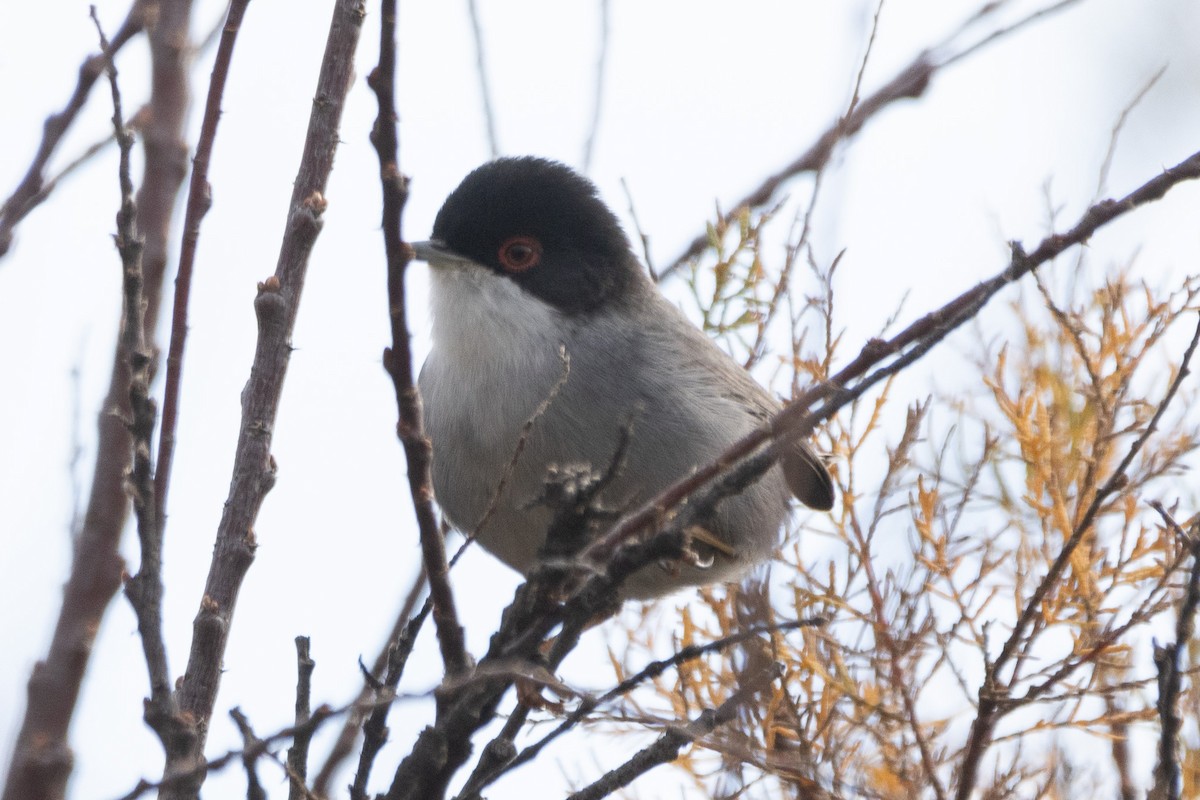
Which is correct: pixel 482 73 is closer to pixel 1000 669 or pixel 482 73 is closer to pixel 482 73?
pixel 482 73

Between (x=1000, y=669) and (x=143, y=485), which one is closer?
(x=143, y=485)

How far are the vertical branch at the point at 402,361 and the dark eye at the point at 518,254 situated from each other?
92.0 inches

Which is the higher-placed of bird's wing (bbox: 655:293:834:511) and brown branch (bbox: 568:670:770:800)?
bird's wing (bbox: 655:293:834:511)

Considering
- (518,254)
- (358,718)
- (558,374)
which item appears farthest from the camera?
(518,254)

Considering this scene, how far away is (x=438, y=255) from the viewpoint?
183 inches

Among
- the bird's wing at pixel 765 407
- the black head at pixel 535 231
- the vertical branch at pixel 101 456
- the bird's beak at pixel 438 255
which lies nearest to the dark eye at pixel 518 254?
the black head at pixel 535 231

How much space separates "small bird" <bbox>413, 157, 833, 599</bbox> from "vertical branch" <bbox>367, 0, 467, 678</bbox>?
155cm

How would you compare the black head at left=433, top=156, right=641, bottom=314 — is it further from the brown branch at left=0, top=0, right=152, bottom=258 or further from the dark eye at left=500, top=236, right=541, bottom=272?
the brown branch at left=0, top=0, right=152, bottom=258

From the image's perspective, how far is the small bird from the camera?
424 cm

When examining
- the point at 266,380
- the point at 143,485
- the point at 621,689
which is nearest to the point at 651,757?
the point at 621,689

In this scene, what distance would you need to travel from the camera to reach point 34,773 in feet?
6.20

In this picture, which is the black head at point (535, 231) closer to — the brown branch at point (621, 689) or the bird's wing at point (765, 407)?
the bird's wing at point (765, 407)

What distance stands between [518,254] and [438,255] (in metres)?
0.29

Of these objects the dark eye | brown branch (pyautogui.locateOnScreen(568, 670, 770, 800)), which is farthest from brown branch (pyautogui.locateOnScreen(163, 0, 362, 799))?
the dark eye
